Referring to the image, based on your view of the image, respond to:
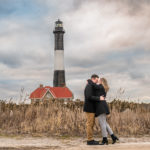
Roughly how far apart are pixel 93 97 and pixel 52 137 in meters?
2.62

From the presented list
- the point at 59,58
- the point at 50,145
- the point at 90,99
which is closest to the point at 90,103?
the point at 90,99

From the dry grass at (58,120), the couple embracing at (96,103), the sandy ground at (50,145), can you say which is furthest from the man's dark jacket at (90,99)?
the dry grass at (58,120)

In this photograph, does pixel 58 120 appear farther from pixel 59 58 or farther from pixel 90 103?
pixel 59 58

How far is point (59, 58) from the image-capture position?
48.9 metres

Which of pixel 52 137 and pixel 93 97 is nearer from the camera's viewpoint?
pixel 93 97

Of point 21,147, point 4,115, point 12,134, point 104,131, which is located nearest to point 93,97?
point 104,131

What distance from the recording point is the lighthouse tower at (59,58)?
49469mm

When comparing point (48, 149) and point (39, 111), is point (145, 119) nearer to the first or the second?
point (39, 111)

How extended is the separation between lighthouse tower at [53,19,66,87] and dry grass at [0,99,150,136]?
123 ft

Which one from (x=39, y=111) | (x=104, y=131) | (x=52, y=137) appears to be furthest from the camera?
(x=39, y=111)

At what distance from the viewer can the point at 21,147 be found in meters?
7.53

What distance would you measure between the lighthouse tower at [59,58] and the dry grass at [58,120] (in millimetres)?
37480

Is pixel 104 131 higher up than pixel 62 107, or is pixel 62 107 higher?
pixel 62 107

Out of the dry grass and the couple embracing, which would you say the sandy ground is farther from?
the dry grass
